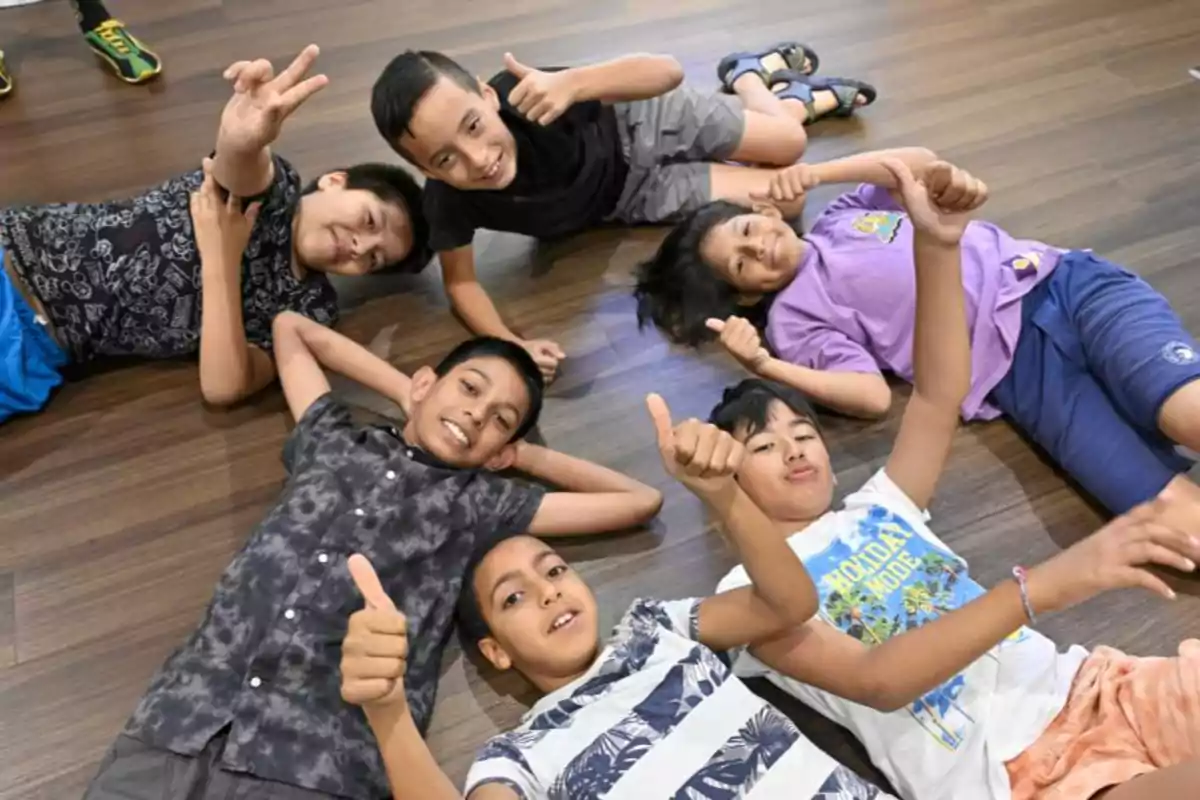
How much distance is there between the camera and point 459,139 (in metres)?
1.58

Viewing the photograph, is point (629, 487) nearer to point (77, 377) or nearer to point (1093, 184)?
point (77, 377)

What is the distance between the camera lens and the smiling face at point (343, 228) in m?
1.68

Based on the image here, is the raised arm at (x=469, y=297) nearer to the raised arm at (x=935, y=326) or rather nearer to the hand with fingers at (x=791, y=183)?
the hand with fingers at (x=791, y=183)

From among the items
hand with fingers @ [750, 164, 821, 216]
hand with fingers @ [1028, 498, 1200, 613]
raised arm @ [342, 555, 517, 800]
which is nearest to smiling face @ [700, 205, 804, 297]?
hand with fingers @ [750, 164, 821, 216]

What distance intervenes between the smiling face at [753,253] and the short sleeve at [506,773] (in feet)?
Result: 2.94

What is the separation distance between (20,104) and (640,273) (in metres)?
1.57

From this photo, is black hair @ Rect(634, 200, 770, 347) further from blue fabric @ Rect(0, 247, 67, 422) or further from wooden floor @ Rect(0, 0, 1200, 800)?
blue fabric @ Rect(0, 247, 67, 422)

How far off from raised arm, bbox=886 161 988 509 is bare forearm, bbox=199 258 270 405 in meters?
1.00

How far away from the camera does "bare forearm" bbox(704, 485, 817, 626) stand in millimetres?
1053

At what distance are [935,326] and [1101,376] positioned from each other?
13.6 inches

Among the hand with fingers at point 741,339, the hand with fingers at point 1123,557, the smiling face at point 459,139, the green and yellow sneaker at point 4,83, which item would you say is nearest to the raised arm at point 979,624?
the hand with fingers at point 1123,557

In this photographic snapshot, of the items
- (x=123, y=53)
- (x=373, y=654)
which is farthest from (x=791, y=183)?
(x=123, y=53)

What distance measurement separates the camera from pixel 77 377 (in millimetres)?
1763

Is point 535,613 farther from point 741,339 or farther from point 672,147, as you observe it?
point 672,147
